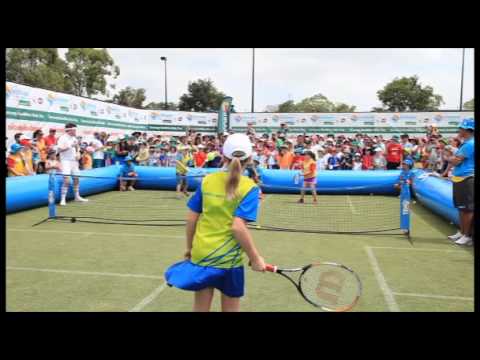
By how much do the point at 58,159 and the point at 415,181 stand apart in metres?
11.0

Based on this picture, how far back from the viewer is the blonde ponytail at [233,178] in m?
3.18

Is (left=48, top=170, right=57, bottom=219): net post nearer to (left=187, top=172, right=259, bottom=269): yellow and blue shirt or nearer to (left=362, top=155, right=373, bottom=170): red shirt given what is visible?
(left=187, top=172, right=259, bottom=269): yellow and blue shirt

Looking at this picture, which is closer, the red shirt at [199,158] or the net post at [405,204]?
the net post at [405,204]

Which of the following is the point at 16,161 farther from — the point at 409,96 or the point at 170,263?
the point at 409,96

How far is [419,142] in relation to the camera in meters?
20.0

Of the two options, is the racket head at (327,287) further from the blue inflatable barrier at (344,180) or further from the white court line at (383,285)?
the blue inflatable barrier at (344,180)

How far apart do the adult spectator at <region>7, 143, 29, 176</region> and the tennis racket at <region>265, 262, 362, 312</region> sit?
10.6 metres

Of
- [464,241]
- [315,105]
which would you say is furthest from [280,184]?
[315,105]

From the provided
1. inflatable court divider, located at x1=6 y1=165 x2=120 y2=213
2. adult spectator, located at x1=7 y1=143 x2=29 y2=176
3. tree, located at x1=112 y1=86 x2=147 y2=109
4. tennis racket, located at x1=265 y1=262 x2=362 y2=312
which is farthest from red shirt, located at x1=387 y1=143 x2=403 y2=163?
tree, located at x1=112 y1=86 x2=147 y2=109

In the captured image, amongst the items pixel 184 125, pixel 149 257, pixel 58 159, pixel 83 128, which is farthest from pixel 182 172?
pixel 184 125

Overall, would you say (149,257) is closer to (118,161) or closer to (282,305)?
(282,305)

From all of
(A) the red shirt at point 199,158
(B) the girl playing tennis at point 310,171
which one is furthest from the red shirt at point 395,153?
(A) the red shirt at point 199,158

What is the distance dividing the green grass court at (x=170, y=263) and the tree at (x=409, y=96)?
202 feet

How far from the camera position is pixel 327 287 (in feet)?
12.2
